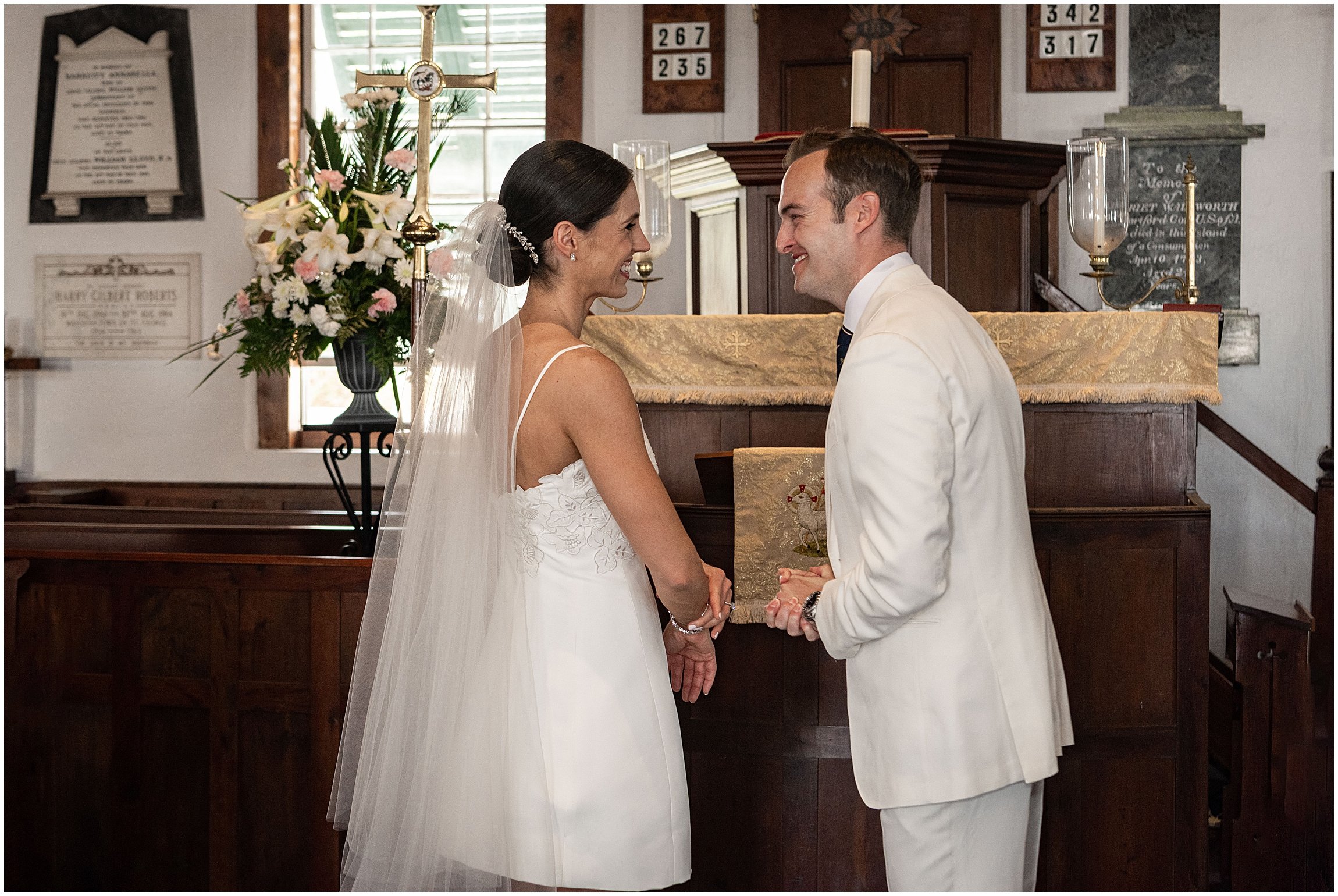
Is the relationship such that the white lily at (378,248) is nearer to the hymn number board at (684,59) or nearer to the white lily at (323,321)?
the white lily at (323,321)

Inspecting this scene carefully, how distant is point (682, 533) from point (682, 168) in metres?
2.58

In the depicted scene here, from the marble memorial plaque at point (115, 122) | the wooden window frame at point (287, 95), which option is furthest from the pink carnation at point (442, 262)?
the marble memorial plaque at point (115, 122)

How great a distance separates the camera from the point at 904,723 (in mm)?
1688

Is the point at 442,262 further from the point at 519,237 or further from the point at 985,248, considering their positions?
the point at 985,248

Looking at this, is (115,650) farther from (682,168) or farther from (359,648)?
(682,168)

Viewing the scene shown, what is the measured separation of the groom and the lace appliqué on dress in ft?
1.24

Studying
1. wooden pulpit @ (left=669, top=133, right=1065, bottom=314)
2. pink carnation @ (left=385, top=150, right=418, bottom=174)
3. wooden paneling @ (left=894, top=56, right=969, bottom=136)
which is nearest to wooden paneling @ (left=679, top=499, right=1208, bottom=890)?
wooden pulpit @ (left=669, top=133, right=1065, bottom=314)

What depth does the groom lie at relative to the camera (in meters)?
1.60

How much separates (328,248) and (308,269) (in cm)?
8

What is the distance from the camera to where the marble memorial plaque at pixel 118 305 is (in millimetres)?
5895

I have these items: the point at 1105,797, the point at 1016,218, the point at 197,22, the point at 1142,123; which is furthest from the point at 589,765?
the point at 197,22

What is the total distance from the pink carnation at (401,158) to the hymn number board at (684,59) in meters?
2.93

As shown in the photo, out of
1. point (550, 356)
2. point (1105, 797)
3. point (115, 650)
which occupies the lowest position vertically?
point (1105, 797)

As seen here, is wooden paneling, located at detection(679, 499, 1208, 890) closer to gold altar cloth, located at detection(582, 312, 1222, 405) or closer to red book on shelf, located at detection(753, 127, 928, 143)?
gold altar cloth, located at detection(582, 312, 1222, 405)
